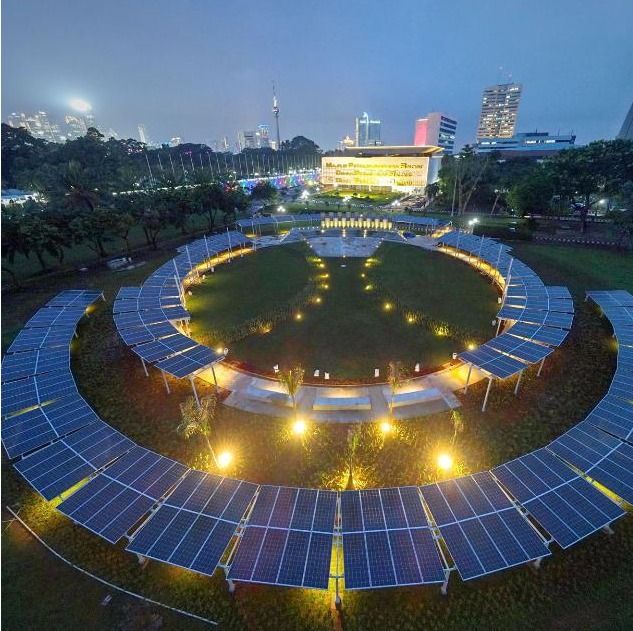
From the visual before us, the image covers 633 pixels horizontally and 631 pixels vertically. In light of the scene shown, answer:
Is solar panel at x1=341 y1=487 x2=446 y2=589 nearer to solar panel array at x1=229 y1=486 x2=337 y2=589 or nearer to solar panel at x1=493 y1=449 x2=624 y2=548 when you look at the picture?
solar panel array at x1=229 y1=486 x2=337 y2=589

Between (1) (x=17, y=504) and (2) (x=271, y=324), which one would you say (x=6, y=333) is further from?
(2) (x=271, y=324)

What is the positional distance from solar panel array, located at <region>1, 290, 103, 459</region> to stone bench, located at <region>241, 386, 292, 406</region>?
1217cm

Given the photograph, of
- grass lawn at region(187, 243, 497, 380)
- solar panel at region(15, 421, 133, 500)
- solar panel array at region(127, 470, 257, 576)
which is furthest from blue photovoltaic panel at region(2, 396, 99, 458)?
grass lawn at region(187, 243, 497, 380)

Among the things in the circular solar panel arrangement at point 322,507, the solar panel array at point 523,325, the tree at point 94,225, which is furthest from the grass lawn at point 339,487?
the tree at point 94,225

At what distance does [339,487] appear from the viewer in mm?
22688

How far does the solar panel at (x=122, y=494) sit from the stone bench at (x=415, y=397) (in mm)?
18198

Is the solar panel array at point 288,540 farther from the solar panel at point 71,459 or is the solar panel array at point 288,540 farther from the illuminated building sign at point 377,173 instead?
the illuminated building sign at point 377,173

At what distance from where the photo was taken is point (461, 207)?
10556 cm

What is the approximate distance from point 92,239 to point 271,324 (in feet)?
143

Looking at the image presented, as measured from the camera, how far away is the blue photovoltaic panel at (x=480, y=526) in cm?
1639

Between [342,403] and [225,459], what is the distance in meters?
10.9

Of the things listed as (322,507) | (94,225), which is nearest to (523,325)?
(322,507)

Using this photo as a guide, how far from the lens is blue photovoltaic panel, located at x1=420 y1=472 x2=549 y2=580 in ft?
53.8

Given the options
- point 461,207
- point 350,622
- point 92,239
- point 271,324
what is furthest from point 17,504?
point 461,207
